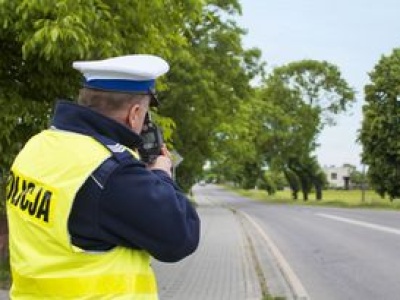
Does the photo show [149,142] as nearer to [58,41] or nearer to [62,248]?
[62,248]

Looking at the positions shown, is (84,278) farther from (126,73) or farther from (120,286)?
(126,73)

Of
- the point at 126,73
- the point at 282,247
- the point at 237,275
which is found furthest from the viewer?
the point at 282,247

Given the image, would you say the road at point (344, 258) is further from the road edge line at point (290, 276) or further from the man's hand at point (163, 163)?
the man's hand at point (163, 163)

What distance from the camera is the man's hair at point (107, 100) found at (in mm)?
2547

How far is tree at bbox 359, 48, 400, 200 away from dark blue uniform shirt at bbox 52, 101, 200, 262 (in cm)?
5092

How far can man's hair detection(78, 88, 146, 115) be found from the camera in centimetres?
255

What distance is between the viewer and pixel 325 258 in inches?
648

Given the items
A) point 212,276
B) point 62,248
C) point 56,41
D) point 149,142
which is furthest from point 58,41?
point 212,276

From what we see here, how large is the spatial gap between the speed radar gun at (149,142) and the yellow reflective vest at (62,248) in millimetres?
286

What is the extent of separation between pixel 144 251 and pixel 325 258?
14.4 meters

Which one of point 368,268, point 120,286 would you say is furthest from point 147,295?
point 368,268

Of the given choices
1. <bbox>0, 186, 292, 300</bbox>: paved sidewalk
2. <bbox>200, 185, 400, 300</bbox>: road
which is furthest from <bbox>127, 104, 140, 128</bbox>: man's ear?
<bbox>200, 185, 400, 300</bbox>: road

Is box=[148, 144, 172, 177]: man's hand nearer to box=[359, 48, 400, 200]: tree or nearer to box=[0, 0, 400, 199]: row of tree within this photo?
box=[0, 0, 400, 199]: row of tree

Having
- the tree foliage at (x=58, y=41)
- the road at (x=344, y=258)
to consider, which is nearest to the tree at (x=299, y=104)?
the road at (x=344, y=258)
